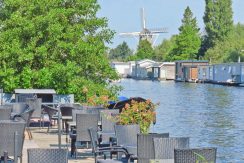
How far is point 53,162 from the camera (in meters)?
7.40

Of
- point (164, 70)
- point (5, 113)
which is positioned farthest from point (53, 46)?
point (164, 70)

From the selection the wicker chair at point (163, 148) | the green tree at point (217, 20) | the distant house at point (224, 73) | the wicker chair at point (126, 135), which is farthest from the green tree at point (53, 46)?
the green tree at point (217, 20)

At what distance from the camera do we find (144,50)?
534 ft

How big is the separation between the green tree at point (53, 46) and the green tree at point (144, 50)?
13193 cm

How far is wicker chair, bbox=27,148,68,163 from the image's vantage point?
24.2ft

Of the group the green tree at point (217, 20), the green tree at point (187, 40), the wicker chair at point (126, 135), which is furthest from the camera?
the green tree at point (217, 20)

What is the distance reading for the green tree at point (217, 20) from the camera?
5335 inches

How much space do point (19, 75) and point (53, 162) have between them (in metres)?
16.2

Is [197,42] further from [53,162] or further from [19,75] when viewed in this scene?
[53,162]

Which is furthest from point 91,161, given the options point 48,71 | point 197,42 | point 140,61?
point 140,61

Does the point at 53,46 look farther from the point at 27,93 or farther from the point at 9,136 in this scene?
the point at 9,136

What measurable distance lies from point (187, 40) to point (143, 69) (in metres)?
27.0

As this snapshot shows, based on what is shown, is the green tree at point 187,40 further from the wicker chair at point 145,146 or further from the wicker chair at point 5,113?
the wicker chair at point 145,146

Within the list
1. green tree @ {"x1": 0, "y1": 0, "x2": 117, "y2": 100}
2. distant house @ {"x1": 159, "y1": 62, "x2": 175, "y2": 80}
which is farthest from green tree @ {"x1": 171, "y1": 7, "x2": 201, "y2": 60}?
green tree @ {"x1": 0, "y1": 0, "x2": 117, "y2": 100}
